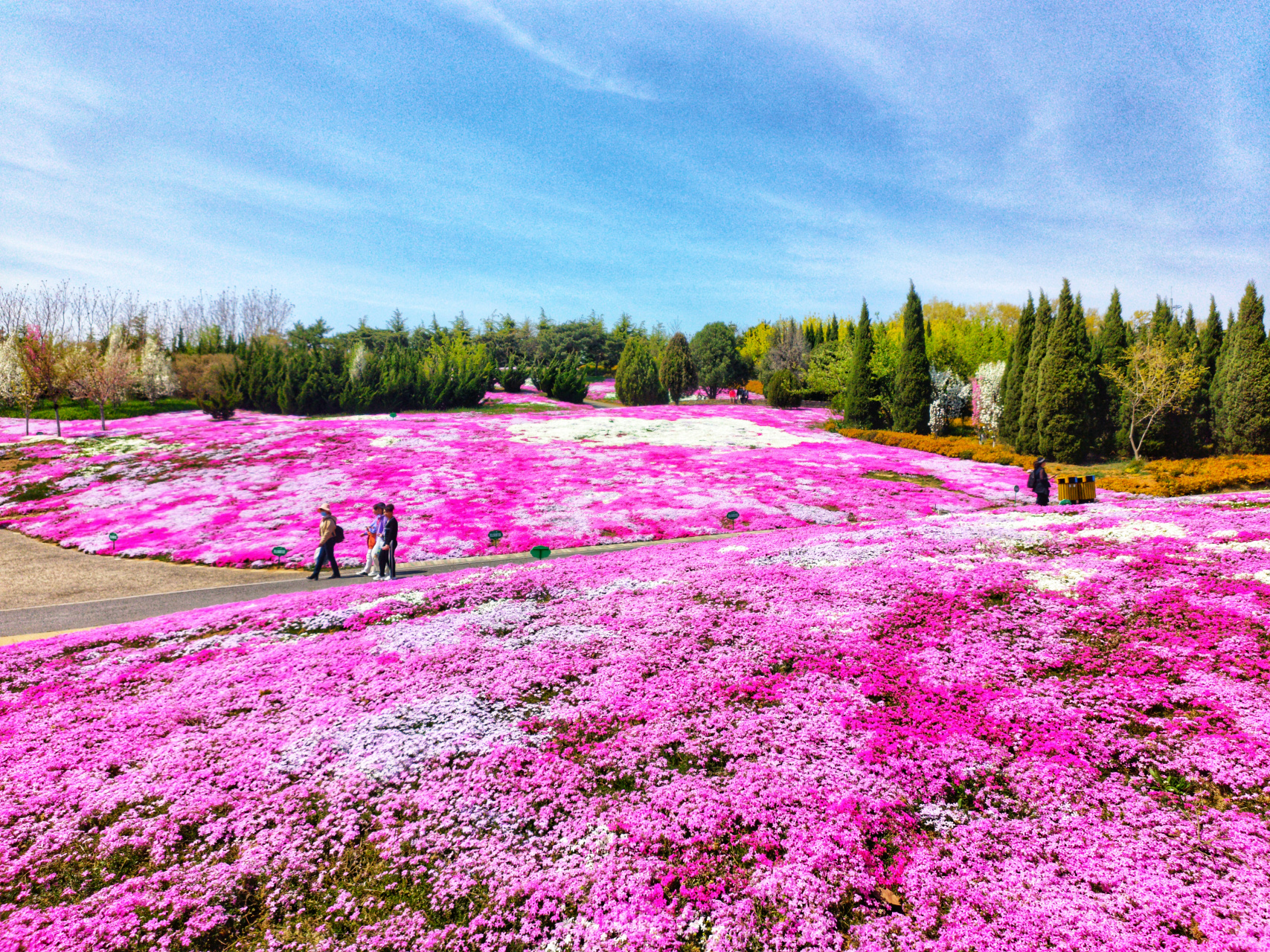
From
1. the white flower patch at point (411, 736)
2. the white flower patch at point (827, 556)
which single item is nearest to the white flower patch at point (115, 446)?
the white flower patch at point (411, 736)

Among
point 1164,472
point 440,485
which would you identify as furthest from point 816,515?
point 1164,472

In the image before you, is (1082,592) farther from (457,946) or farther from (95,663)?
(95,663)

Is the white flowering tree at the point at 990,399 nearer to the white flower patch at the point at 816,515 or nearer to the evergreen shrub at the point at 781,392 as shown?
the evergreen shrub at the point at 781,392

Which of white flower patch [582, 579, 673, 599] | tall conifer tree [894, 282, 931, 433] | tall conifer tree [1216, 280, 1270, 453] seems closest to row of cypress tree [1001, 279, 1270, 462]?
tall conifer tree [1216, 280, 1270, 453]

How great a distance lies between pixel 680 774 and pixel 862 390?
42.6m

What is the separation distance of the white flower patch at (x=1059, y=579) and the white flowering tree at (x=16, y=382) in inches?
1998

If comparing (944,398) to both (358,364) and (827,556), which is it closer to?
(827,556)

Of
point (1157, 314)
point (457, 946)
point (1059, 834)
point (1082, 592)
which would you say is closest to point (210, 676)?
point (457, 946)

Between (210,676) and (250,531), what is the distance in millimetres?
13547

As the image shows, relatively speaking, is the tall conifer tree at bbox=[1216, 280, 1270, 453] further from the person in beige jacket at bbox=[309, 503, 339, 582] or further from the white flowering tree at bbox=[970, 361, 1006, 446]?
the person in beige jacket at bbox=[309, 503, 339, 582]

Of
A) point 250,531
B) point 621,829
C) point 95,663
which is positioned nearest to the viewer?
point 621,829

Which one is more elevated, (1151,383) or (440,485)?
(1151,383)

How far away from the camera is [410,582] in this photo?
13570 mm

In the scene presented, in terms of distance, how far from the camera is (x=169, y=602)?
1408cm
